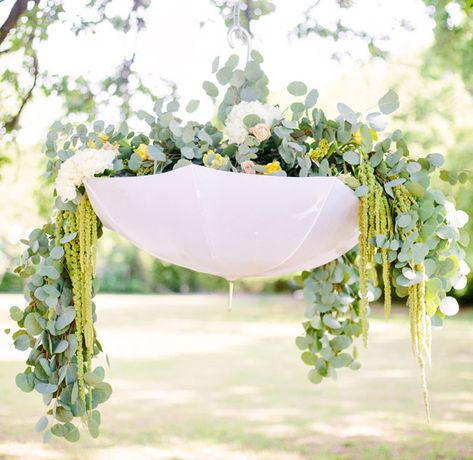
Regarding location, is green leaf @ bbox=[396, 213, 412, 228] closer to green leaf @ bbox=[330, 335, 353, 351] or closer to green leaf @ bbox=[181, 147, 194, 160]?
green leaf @ bbox=[181, 147, 194, 160]

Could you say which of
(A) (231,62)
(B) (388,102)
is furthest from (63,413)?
(B) (388,102)

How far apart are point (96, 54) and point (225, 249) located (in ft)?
7.41

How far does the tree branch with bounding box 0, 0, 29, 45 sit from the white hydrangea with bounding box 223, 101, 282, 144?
1.13 meters

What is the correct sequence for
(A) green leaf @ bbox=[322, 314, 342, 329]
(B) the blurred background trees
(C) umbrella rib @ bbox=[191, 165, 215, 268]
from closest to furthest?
1. (C) umbrella rib @ bbox=[191, 165, 215, 268]
2. (A) green leaf @ bbox=[322, 314, 342, 329]
3. (B) the blurred background trees

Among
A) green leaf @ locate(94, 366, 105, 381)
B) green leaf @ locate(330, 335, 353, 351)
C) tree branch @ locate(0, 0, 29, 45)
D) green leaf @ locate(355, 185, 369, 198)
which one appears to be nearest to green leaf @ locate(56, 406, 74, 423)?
green leaf @ locate(94, 366, 105, 381)

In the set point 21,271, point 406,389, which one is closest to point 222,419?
point 406,389

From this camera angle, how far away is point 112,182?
151 centimetres

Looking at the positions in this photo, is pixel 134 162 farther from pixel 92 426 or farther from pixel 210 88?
pixel 92 426

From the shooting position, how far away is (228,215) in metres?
1.47

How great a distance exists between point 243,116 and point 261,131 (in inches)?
2.3

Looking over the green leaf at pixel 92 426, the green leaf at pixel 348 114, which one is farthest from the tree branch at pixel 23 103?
the green leaf at pixel 348 114

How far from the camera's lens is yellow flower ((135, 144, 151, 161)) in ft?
5.26

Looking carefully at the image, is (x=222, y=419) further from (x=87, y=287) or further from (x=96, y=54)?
(x=87, y=287)

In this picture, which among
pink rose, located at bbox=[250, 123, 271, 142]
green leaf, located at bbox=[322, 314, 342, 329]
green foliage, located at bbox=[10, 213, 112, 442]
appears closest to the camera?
pink rose, located at bbox=[250, 123, 271, 142]
